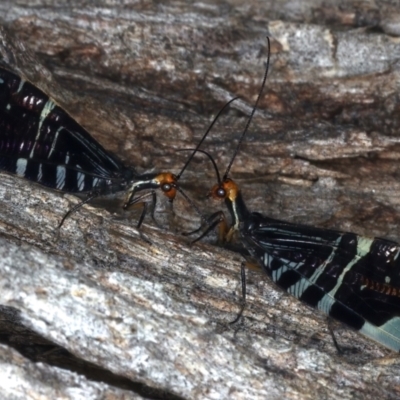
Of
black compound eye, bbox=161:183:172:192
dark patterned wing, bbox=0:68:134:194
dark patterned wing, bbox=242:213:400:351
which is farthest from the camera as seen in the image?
black compound eye, bbox=161:183:172:192

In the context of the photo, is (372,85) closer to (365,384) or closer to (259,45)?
(259,45)

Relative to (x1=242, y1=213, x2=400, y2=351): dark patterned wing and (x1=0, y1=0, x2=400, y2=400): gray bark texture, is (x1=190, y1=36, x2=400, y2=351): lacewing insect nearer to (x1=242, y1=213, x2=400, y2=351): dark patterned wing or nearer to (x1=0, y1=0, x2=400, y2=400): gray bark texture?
(x1=242, y1=213, x2=400, y2=351): dark patterned wing

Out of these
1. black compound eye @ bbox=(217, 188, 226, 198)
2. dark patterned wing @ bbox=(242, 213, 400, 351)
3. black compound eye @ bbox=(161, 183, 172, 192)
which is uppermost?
black compound eye @ bbox=(217, 188, 226, 198)

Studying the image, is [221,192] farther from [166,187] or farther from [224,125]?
[224,125]

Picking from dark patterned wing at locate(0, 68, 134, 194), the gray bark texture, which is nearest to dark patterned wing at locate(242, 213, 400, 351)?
the gray bark texture

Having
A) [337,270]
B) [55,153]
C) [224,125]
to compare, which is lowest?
[337,270]

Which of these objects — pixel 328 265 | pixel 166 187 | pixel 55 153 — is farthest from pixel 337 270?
pixel 55 153

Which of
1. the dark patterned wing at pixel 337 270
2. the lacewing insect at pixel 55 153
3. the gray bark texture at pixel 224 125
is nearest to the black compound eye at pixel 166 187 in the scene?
the lacewing insect at pixel 55 153

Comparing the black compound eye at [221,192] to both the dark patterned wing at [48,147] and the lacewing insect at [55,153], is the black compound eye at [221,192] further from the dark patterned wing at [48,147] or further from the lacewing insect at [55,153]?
the dark patterned wing at [48,147]
